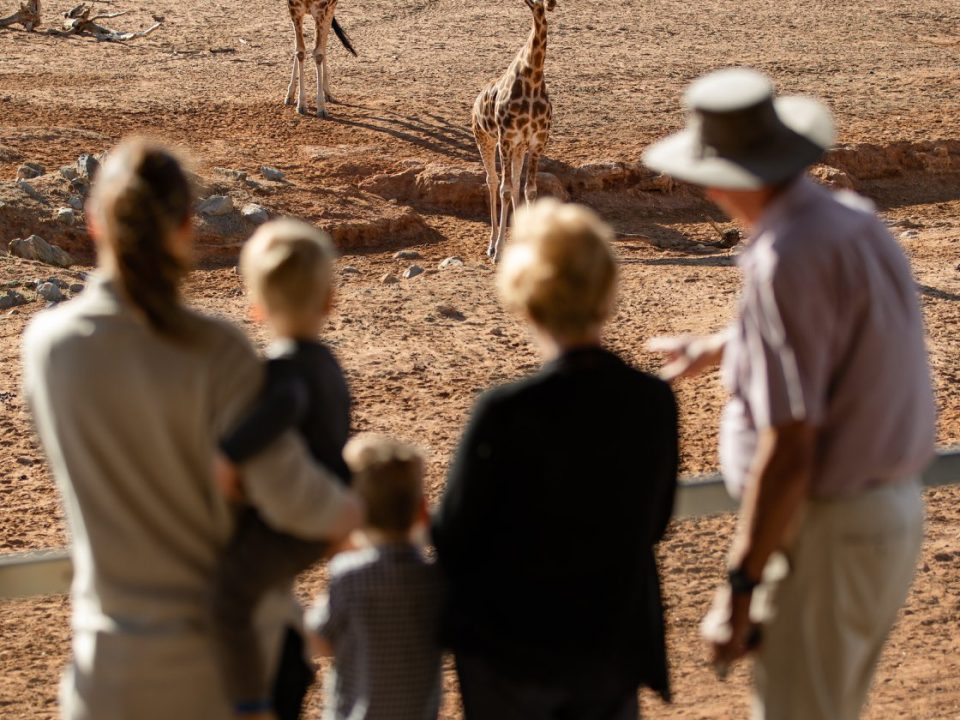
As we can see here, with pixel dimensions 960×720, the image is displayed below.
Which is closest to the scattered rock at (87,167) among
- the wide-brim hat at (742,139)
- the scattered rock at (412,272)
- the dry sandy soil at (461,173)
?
the dry sandy soil at (461,173)

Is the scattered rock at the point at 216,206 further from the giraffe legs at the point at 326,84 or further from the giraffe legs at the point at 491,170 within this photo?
the giraffe legs at the point at 326,84

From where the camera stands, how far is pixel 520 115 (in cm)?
1131

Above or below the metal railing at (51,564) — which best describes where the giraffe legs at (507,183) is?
below

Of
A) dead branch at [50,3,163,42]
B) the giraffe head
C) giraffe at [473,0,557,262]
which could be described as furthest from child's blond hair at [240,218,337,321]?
dead branch at [50,3,163,42]

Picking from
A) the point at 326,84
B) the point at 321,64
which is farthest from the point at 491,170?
the point at 326,84

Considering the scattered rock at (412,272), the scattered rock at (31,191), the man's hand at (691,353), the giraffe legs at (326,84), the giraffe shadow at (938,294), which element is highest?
the man's hand at (691,353)

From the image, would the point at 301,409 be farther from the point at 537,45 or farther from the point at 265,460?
the point at 537,45

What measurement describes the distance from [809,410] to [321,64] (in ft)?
44.6

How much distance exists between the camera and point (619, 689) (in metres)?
2.86

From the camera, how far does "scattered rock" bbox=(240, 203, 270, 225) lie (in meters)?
12.0

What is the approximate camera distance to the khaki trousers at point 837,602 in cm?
287

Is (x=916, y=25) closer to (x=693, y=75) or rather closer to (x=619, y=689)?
(x=693, y=75)

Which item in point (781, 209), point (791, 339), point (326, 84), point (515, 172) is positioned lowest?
point (515, 172)

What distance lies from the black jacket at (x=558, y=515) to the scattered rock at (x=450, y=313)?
6.28m
